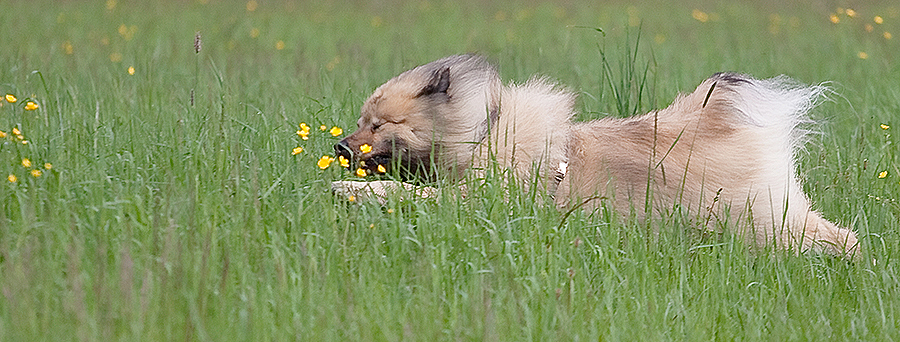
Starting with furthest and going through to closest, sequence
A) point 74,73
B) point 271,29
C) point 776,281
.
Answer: point 271,29
point 74,73
point 776,281

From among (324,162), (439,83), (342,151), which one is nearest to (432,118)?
(439,83)

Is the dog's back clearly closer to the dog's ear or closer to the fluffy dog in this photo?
the fluffy dog

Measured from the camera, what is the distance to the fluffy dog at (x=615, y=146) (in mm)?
3518

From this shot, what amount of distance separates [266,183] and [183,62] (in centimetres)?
456

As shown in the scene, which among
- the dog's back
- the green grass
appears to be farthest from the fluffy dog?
the green grass

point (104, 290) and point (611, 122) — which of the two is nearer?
point (104, 290)

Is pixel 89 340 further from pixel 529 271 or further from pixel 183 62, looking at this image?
pixel 183 62

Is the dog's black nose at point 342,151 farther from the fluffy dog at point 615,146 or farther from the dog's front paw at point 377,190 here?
the dog's front paw at point 377,190

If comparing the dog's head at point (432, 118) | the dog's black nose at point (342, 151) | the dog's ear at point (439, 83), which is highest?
the dog's ear at point (439, 83)

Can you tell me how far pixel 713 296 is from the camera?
115 inches

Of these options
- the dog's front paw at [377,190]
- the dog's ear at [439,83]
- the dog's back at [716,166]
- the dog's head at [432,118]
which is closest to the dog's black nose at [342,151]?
the dog's head at [432,118]

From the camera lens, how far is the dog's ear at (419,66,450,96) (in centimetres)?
383

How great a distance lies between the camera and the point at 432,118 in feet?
12.7

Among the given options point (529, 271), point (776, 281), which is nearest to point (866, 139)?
point (776, 281)
